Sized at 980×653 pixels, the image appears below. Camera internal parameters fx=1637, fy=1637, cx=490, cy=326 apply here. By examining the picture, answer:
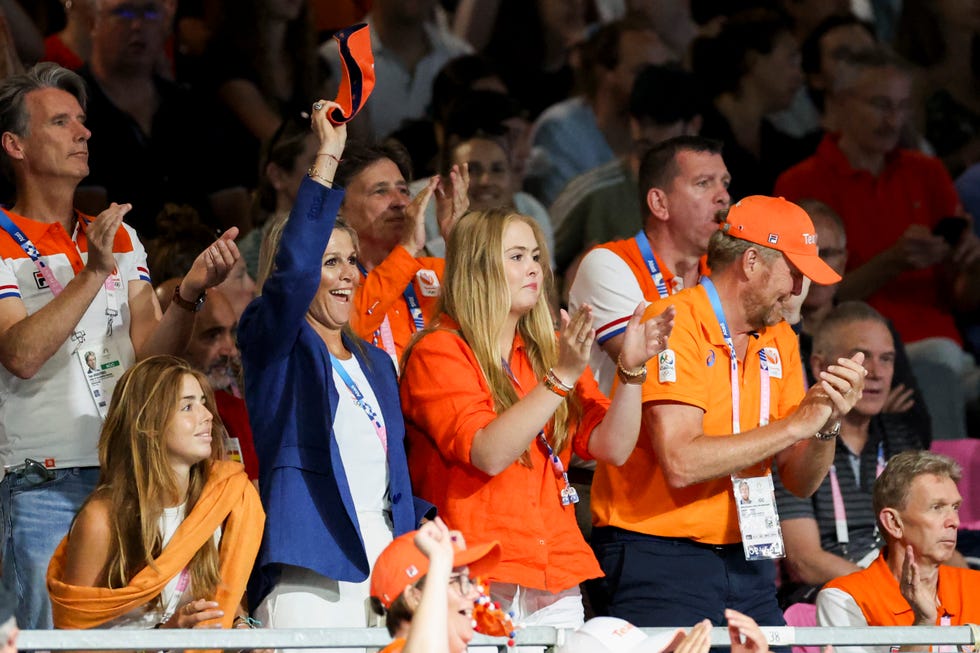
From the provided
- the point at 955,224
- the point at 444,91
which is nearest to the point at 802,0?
the point at 955,224

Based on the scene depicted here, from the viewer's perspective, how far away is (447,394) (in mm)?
4586

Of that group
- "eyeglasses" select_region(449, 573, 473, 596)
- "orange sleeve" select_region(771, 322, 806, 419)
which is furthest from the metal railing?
"orange sleeve" select_region(771, 322, 806, 419)

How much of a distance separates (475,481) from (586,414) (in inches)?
20.0

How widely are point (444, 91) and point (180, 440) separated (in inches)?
138

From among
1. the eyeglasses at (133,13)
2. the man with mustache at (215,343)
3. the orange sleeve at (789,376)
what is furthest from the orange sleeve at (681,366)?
the eyeglasses at (133,13)

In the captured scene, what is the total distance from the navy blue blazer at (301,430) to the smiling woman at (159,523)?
101mm

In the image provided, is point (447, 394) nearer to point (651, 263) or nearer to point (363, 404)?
point (363, 404)

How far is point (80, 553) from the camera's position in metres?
4.35

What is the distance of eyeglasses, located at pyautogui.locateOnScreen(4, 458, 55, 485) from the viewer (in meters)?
4.77

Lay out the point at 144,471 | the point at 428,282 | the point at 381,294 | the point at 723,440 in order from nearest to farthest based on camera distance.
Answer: the point at 144,471, the point at 723,440, the point at 381,294, the point at 428,282

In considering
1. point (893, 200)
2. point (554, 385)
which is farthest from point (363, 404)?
point (893, 200)

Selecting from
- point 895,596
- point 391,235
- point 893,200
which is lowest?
point 895,596

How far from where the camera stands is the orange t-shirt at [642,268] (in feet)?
18.4

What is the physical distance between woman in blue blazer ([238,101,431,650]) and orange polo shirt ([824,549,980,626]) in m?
1.47
